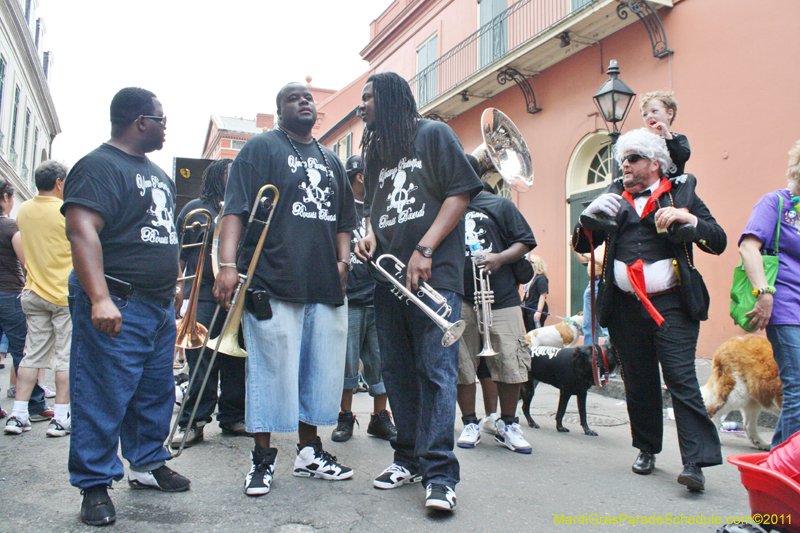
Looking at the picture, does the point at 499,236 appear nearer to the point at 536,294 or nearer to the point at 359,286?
the point at 359,286

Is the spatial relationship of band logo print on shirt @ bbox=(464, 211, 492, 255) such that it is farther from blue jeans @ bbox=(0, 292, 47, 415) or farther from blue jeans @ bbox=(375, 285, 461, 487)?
blue jeans @ bbox=(0, 292, 47, 415)

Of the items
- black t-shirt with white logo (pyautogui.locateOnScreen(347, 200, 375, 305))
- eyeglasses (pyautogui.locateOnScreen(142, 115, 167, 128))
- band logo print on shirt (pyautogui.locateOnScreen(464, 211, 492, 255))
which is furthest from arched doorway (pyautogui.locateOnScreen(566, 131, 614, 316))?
eyeglasses (pyautogui.locateOnScreen(142, 115, 167, 128))

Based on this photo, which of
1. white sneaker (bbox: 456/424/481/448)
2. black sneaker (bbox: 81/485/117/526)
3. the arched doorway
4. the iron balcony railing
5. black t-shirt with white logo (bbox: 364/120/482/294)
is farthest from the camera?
the iron balcony railing

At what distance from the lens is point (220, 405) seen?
439 centimetres

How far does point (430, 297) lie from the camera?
2.82m

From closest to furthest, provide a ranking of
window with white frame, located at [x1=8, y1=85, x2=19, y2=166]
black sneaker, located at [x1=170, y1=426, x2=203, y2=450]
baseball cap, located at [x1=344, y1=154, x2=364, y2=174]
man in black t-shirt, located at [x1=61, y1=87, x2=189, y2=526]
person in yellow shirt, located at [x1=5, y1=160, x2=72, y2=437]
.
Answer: man in black t-shirt, located at [x1=61, y1=87, x2=189, y2=526]
black sneaker, located at [x1=170, y1=426, x2=203, y2=450]
person in yellow shirt, located at [x1=5, y1=160, x2=72, y2=437]
baseball cap, located at [x1=344, y1=154, x2=364, y2=174]
window with white frame, located at [x1=8, y1=85, x2=19, y2=166]

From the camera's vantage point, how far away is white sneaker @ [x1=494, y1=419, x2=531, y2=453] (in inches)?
157

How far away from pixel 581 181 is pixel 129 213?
948 centimetres

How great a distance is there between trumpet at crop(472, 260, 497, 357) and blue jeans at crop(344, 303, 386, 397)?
2.63 ft

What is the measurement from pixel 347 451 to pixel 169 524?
154cm

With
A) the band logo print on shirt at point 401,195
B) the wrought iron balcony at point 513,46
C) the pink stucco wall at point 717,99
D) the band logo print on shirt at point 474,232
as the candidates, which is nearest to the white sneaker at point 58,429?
the band logo print on shirt at point 401,195

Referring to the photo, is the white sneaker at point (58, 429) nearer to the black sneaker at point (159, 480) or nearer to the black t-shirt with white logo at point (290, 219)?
the black sneaker at point (159, 480)

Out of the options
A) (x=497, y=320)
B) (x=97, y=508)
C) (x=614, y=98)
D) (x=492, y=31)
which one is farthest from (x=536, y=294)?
(x=97, y=508)

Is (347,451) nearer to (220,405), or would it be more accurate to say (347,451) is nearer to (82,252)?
(220,405)
